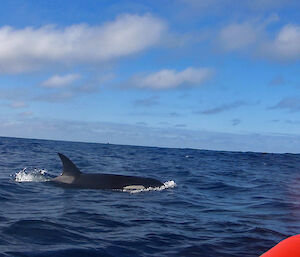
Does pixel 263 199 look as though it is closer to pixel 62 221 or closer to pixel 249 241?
pixel 249 241

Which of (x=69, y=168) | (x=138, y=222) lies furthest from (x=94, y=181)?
(x=138, y=222)

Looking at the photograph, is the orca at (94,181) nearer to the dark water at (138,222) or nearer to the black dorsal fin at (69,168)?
the black dorsal fin at (69,168)

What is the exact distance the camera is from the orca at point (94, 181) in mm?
14420

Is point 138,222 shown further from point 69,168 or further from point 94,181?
point 69,168

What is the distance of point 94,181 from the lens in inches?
577

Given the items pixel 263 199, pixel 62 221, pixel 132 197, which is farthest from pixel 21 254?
pixel 263 199

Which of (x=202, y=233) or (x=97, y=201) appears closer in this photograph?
(x=202, y=233)

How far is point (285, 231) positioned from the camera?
Result: 8281mm

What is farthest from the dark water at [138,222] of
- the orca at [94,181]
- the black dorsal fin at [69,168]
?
the black dorsal fin at [69,168]

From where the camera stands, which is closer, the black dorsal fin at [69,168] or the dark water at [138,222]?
the dark water at [138,222]

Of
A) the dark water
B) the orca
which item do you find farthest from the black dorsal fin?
the dark water

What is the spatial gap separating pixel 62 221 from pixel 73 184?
6285 mm

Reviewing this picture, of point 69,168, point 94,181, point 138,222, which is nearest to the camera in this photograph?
point 138,222

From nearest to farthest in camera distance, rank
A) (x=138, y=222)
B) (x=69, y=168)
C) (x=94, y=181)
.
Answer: (x=138, y=222) < (x=94, y=181) < (x=69, y=168)
